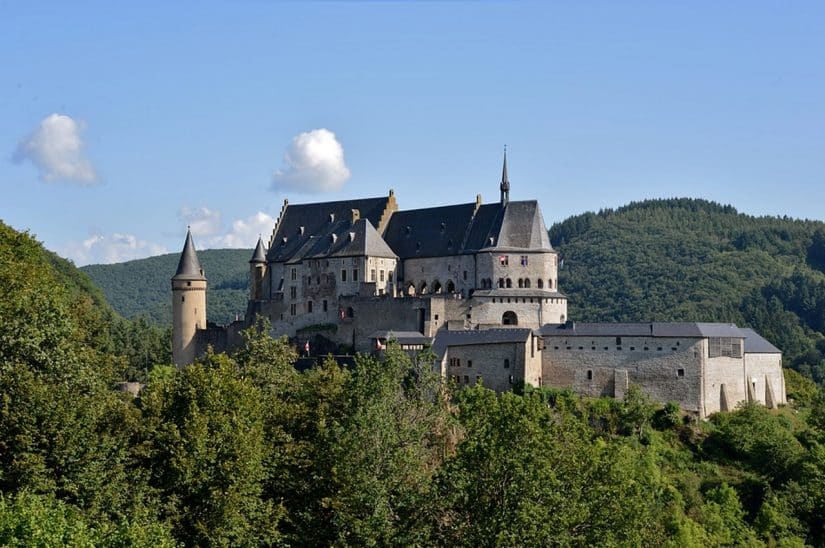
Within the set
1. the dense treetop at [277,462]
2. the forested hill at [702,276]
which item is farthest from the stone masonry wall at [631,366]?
the forested hill at [702,276]

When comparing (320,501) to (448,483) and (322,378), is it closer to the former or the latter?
(448,483)

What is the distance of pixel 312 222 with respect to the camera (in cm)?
9425

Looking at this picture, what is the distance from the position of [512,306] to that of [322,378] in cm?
3139

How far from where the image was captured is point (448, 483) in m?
39.2

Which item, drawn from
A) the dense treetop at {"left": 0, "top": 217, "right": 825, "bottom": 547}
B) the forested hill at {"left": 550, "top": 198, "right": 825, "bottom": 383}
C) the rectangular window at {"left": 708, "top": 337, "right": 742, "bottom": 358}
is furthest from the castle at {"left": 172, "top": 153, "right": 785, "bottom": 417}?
the forested hill at {"left": 550, "top": 198, "right": 825, "bottom": 383}

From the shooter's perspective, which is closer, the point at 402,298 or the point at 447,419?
the point at 447,419

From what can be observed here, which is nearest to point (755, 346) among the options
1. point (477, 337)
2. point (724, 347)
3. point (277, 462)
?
point (724, 347)

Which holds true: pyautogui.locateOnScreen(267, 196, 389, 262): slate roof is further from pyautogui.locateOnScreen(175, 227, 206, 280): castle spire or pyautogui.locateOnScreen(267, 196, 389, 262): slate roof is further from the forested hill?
the forested hill

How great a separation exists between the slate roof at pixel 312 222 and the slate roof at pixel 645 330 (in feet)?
75.6

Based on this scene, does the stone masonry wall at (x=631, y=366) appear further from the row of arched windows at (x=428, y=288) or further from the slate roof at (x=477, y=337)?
the row of arched windows at (x=428, y=288)

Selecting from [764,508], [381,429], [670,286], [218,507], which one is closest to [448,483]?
[381,429]

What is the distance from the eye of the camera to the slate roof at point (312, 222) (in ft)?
299

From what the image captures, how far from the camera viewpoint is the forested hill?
14788 cm

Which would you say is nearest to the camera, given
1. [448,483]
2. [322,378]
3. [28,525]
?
[28,525]
